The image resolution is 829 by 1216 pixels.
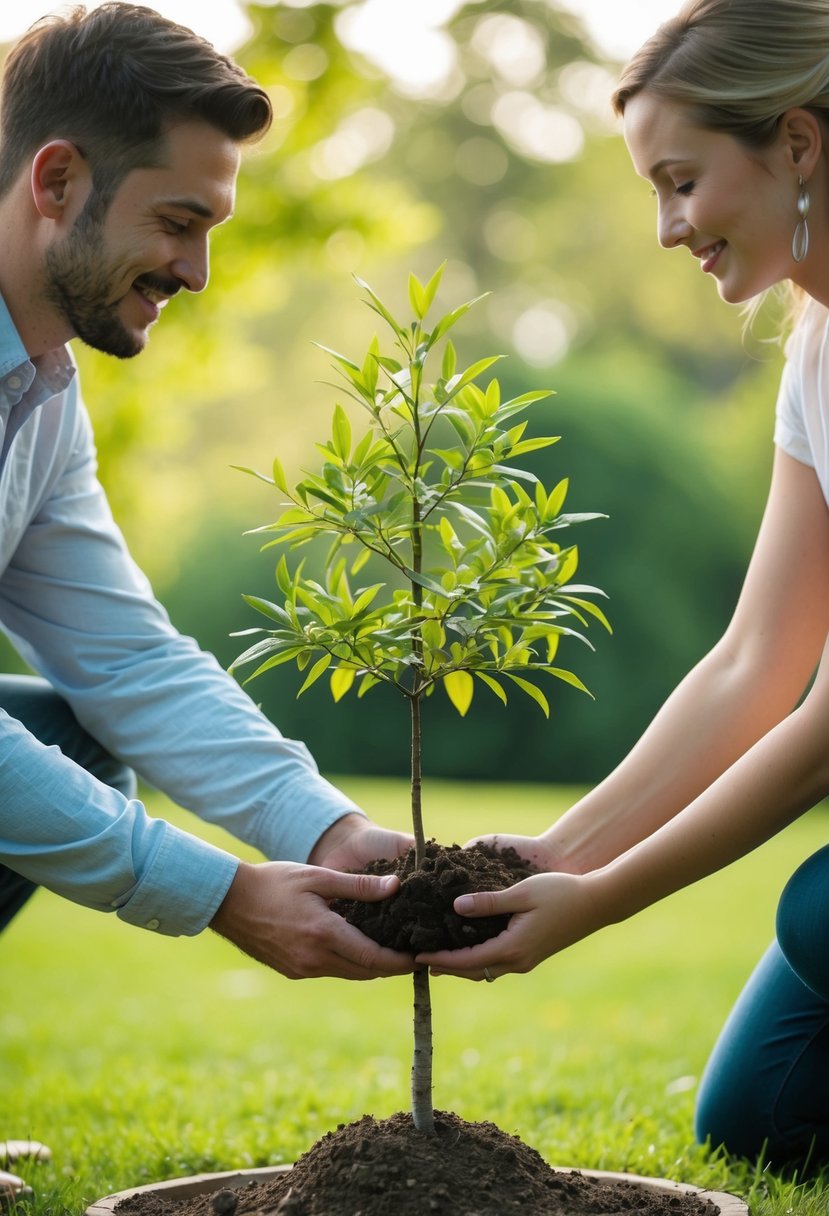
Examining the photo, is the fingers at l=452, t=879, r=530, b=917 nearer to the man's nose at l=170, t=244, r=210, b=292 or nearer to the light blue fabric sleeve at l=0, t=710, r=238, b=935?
the light blue fabric sleeve at l=0, t=710, r=238, b=935

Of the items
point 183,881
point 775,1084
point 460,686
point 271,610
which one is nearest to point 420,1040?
point 183,881

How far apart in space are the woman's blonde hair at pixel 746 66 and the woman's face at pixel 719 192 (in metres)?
0.04

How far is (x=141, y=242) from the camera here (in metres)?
3.07

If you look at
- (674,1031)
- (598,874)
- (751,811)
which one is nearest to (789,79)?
(751,811)

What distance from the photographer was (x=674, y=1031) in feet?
17.0

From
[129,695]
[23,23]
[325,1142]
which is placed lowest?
[325,1142]

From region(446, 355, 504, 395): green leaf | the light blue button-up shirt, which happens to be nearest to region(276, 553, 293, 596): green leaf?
region(446, 355, 504, 395): green leaf

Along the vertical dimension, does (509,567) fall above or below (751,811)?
above

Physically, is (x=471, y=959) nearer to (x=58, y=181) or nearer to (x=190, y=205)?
(x=190, y=205)

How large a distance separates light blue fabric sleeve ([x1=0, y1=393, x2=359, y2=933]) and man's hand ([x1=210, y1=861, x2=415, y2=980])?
44 cm

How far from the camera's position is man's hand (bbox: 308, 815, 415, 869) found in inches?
119

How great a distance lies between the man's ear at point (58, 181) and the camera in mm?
3049

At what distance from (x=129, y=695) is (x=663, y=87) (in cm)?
193

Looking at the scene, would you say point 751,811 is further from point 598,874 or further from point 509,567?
point 509,567
